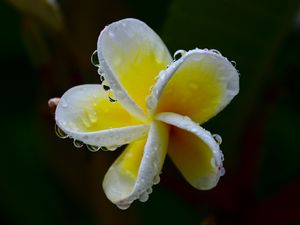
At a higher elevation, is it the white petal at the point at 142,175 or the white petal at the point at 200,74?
the white petal at the point at 200,74

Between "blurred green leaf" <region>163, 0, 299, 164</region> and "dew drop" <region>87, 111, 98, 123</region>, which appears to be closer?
"dew drop" <region>87, 111, 98, 123</region>

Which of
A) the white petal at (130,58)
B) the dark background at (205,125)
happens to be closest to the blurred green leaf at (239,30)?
the dark background at (205,125)

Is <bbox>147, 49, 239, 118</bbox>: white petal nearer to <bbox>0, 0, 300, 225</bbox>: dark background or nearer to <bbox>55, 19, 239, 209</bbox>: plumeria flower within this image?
<bbox>55, 19, 239, 209</bbox>: plumeria flower

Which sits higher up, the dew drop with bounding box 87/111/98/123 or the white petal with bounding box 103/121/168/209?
the dew drop with bounding box 87/111/98/123

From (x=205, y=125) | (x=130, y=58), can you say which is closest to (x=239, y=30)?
(x=205, y=125)

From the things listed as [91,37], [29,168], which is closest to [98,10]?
[91,37]

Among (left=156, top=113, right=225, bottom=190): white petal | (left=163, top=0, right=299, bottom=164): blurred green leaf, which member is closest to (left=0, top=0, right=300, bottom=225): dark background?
(left=163, top=0, right=299, bottom=164): blurred green leaf

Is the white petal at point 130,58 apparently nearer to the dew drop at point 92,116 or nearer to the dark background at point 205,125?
the dew drop at point 92,116
